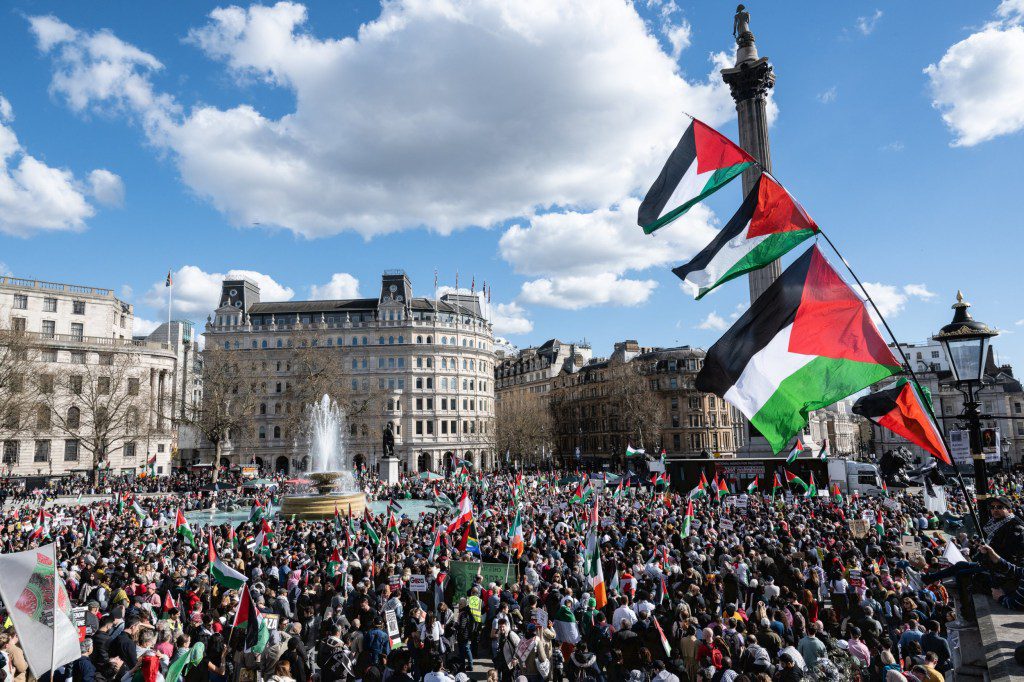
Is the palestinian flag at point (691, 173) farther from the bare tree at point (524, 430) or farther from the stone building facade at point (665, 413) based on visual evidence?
the stone building facade at point (665, 413)

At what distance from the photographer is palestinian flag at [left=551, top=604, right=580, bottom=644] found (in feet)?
32.8

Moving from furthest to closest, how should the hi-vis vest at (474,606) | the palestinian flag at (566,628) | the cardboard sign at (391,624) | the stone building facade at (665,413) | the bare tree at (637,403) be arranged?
the stone building facade at (665,413) < the bare tree at (637,403) < the hi-vis vest at (474,606) < the palestinian flag at (566,628) < the cardboard sign at (391,624)

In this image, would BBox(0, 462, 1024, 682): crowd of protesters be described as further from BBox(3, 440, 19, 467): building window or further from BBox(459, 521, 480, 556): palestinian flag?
BBox(3, 440, 19, 467): building window

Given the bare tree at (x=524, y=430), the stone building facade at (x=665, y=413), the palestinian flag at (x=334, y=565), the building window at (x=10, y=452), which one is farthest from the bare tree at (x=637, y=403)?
the building window at (x=10, y=452)

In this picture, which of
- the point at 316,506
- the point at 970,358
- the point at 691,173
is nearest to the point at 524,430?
the point at 316,506

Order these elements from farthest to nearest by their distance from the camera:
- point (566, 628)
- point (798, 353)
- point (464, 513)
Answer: point (464, 513) → point (566, 628) → point (798, 353)

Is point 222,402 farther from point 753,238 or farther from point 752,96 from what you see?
point 753,238

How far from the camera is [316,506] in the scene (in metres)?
28.8

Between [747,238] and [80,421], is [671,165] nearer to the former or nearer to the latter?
[747,238]

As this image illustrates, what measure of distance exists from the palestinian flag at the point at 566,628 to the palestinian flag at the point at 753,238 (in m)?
5.50

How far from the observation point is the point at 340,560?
14.7 meters

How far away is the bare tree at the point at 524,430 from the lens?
7988cm

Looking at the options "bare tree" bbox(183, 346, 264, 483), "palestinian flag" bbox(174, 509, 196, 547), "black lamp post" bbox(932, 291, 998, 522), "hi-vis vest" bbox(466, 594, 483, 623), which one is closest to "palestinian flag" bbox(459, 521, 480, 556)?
"hi-vis vest" bbox(466, 594, 483, 623)

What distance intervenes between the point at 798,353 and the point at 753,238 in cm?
158
